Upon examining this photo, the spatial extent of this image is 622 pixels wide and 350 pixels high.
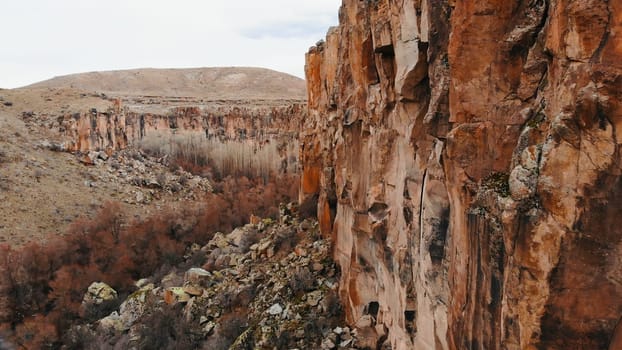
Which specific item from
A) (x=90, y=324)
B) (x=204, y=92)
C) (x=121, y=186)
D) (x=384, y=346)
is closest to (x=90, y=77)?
(x=204, y=92)

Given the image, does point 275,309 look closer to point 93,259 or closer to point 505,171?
point 505,171

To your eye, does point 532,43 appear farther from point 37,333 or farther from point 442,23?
point 37,333

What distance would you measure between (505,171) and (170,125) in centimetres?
4945

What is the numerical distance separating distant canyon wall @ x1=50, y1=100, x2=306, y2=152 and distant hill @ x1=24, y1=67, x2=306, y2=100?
39.7 meters

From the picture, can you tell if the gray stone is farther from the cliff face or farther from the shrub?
the cliff face

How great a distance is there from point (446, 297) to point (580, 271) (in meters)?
2.21

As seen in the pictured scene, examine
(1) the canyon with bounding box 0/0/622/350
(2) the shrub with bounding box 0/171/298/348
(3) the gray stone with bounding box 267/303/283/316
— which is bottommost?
(2) the shrub with bounding box 0/171/298/348

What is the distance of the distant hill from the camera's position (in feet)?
309

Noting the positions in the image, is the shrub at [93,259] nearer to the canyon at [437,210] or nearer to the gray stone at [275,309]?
the canyon at [437,210]

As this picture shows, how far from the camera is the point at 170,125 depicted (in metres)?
49.4

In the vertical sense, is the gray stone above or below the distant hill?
below

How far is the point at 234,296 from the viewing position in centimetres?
1349

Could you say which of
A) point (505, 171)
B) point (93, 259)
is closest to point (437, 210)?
point (505, 171)

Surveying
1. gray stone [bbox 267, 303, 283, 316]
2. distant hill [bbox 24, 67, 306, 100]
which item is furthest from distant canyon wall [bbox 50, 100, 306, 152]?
distant hill [bbox 24, 67, 306, 100]
